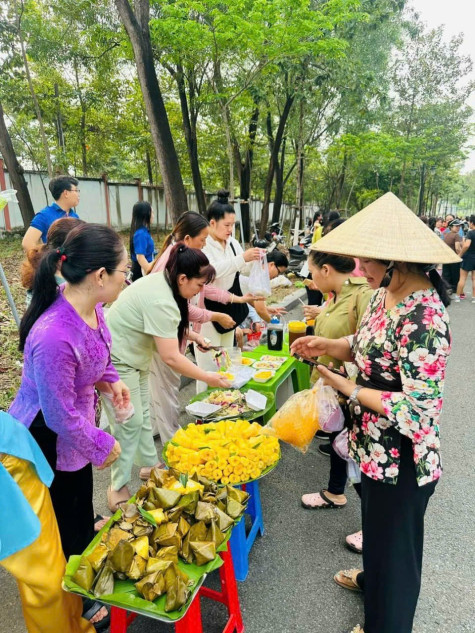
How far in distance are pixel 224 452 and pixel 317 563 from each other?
0.94 m

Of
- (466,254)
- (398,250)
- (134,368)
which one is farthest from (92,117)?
(398,250)

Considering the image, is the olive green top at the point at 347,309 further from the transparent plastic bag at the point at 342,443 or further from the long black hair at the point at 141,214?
the long black hair at the point at 141,214

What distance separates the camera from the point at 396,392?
1.48 m

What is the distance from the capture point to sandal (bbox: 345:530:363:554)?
93.0 inches

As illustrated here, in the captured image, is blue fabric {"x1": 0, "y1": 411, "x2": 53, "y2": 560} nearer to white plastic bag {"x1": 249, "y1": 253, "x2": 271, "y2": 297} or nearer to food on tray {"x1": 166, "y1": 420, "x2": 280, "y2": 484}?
food on tray {"x1": 166, "y1": 420, "x2": 280, "y2": 484}

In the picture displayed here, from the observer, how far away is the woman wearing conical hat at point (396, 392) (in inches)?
55.1

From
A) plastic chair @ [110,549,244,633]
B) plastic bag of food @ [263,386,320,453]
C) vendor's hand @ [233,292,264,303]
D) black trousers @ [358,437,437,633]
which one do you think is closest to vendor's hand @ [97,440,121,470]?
plastic chair @ [110,549,244,633]

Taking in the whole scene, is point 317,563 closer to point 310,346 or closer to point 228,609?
point 228,609

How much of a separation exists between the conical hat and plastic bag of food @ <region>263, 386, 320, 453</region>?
0.82 metres

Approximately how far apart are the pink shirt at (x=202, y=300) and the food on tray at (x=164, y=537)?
1605 millimetres

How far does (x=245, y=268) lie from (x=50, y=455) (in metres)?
2.68

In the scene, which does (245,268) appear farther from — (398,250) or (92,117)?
(92,117)

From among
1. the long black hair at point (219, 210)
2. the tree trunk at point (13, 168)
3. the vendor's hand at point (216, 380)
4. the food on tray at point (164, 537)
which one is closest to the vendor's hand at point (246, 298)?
the long black hair at point (219, 210)

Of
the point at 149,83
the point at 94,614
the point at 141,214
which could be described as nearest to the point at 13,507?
the point at 94,614
